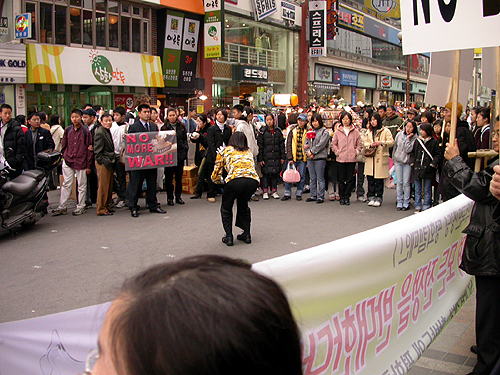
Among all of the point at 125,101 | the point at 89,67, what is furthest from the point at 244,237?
the point at 125,101

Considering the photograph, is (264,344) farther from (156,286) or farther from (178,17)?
(178,17)

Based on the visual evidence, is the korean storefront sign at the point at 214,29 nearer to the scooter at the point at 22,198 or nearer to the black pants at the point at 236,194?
the scooter at the point at 22,198

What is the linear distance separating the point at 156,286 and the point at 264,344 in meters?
0.19

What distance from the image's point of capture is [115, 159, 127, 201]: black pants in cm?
1082

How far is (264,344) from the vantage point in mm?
771

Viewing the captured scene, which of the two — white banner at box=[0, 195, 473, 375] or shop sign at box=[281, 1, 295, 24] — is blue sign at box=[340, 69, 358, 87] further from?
white banner at box=[0, 195, 473, 375]

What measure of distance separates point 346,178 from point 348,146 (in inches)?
28.7

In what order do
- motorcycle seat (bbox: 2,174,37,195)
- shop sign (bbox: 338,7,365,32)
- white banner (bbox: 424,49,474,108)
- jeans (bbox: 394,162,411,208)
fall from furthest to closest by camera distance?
shop sign (bbox: 338,7,365,32) → jeans (bbox: 394,162,411,208) → motorcycle seat (bbox: 2,174,37,195) → white banner (bbox: 424,49,474,108)

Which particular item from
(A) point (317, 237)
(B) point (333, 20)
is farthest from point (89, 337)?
(B) point (333, 20)

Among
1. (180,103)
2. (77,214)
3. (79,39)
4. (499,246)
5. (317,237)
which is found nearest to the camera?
(499,246)

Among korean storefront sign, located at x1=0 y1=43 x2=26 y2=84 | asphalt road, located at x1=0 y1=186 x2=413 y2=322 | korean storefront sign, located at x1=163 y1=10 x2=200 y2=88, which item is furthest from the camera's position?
korean storefront sign, located at x1=163 y1=10 x2=200 y2=88

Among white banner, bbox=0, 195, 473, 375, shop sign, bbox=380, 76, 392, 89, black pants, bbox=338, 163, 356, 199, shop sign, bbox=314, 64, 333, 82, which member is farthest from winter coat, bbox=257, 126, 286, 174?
shop sign, bbox=380, 76, 392, 89

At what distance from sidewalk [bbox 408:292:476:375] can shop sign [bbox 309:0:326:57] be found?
3111cm

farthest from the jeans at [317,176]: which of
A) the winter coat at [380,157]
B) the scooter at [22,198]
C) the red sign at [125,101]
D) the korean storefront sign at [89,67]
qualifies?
the red sign at [125,101]
